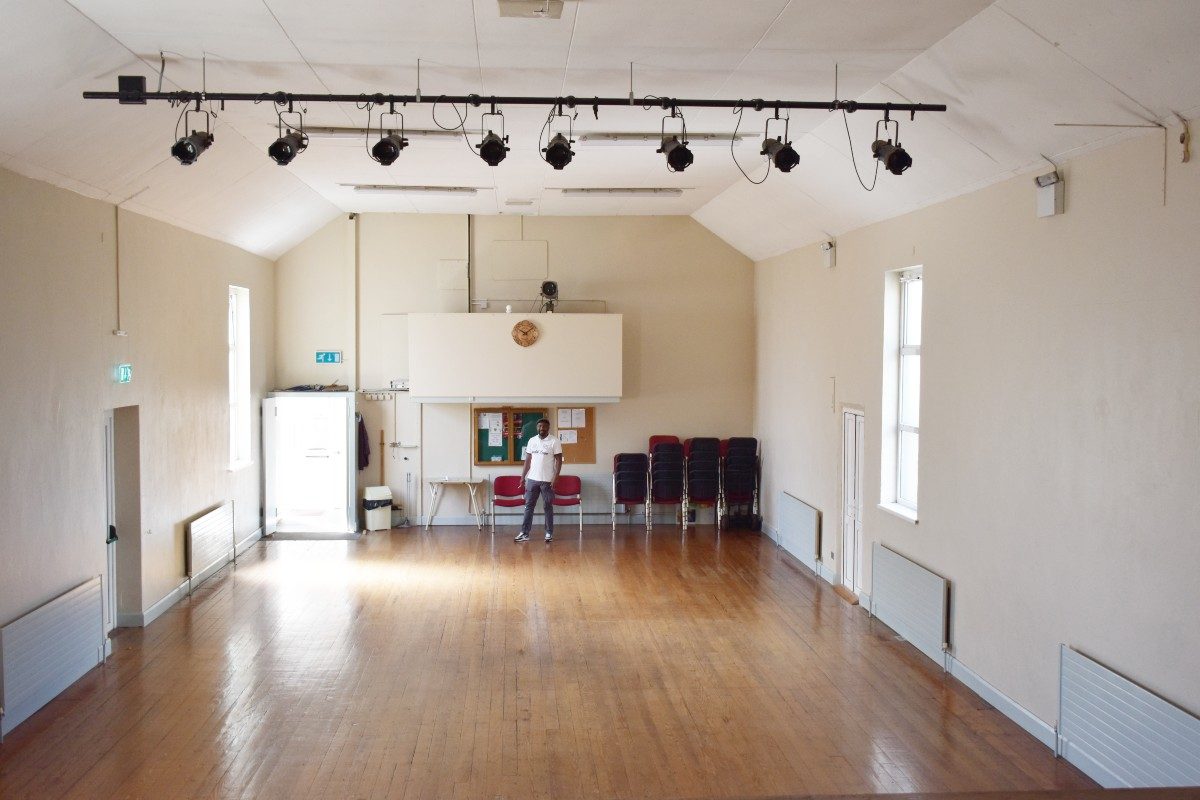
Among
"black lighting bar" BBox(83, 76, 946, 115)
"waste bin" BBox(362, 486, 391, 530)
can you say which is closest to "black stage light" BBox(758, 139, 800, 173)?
"black lighting bar" BBox(83, 76, 946, 115)

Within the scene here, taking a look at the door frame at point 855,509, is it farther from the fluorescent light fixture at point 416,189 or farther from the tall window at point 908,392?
the fluorescent light fixture at point 416,189

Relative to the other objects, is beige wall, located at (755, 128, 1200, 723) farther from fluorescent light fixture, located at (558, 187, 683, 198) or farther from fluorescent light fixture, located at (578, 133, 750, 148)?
fluorescent light fixture, located at (558, 187, 683, 198)

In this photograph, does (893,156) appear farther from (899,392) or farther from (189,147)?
(189,147)

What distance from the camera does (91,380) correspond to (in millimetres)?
6668

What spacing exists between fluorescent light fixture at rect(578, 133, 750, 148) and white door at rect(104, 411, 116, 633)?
170 inches

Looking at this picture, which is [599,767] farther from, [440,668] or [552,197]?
[552,197]

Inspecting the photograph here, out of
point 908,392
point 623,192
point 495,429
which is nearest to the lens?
point 908,392

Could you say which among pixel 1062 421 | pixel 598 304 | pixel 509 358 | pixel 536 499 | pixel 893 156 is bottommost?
pixel 536 499

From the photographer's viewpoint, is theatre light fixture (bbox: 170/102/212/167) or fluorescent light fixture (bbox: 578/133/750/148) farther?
fluorescent light fixture (bbox: 578/133/750/148)

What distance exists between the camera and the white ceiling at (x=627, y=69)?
438cm

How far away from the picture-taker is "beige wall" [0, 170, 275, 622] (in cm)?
568

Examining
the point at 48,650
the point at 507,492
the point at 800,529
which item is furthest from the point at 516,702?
the point at 507,492

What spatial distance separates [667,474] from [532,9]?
7779 millimetres

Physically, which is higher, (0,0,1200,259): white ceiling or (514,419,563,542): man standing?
(0,0,1200,259): white ceiling
